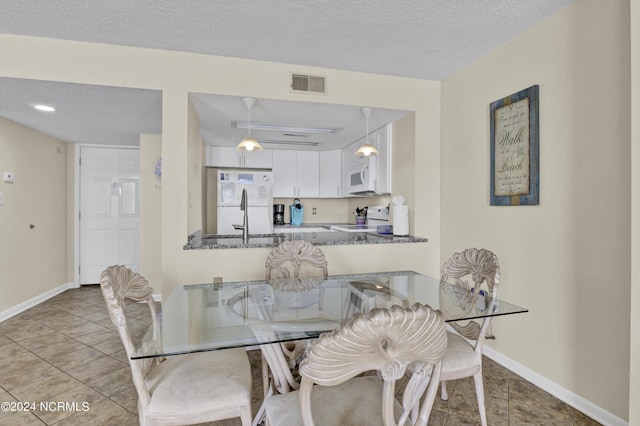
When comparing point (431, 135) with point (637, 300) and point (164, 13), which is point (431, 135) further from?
point (164, 13)

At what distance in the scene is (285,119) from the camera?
10.8 ft

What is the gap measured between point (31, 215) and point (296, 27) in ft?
12.6

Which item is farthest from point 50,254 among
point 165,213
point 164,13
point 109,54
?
point 164,13

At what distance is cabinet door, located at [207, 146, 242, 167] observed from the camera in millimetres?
4492

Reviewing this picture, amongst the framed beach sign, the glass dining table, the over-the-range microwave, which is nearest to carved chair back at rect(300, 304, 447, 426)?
the glass dining table

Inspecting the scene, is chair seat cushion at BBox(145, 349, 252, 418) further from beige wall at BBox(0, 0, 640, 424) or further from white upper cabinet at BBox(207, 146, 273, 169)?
white upper cabinet at BBox(207, 146, 273, 169)

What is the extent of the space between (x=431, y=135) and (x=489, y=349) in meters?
1.90

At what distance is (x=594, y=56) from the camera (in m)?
1.78

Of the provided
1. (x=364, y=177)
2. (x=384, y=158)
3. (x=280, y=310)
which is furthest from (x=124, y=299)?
(x=364, y=177)

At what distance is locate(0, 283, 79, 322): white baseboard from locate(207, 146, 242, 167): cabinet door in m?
2.59

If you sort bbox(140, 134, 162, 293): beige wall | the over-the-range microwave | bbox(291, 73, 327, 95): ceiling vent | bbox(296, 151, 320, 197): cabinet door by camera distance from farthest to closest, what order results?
bbox(296, 151, 320, 197): cabinet door < bbox(140, 134, 162, 293): beige wall < the over-the-range microwave < bbox(291, 73, 327, 95): ceiling vent

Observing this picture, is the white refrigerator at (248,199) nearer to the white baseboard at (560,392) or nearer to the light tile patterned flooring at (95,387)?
the light tile patterned flooring at (95,387)

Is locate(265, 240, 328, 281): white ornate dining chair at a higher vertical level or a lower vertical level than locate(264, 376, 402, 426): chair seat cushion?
higher

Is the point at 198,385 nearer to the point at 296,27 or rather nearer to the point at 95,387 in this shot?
the point at 95,387
